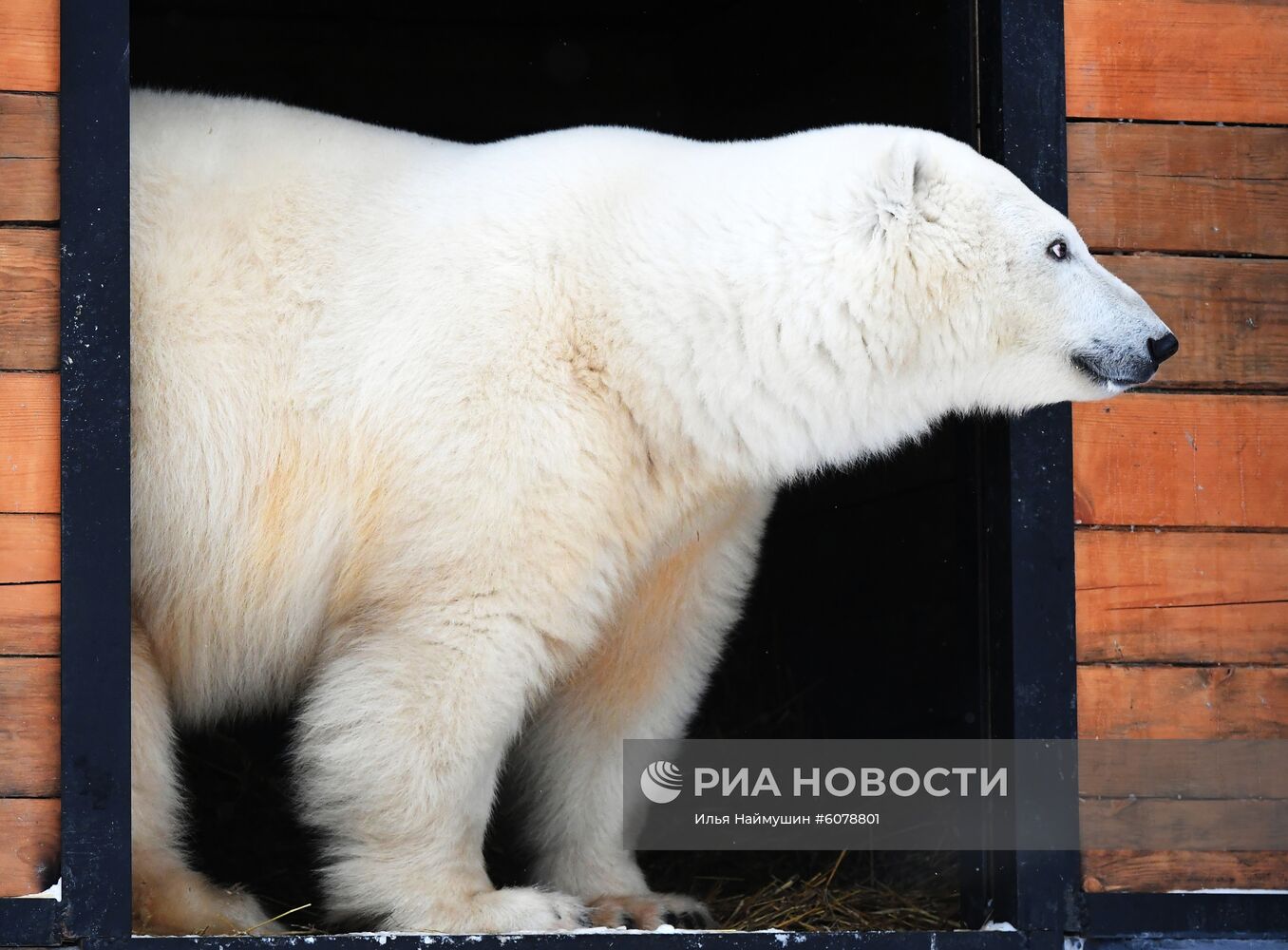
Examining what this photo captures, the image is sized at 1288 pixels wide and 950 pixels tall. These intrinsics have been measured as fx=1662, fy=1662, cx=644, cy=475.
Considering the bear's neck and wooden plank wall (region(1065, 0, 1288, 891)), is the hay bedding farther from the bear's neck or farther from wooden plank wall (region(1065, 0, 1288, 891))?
the bear's neck

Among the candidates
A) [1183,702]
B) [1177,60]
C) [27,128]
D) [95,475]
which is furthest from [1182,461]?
[27,128]

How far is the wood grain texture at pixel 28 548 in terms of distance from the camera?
2996 millimetres

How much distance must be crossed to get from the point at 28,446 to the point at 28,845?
2.35 feet

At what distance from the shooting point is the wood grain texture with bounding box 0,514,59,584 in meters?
3.00

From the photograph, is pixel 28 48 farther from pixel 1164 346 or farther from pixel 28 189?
pixel 1164 346

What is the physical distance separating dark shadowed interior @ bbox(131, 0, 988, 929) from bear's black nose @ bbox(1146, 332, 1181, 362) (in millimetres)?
426

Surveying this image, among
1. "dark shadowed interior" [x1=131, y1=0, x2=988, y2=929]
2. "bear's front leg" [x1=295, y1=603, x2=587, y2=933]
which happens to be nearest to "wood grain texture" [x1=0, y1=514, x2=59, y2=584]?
"bear's front leg" [x1=295, y1=603, x2=587, y2=933]

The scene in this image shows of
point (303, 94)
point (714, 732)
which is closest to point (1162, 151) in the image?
point (714, 732)

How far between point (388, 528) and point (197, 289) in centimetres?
66

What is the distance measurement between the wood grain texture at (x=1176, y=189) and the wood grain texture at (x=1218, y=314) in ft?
0.14

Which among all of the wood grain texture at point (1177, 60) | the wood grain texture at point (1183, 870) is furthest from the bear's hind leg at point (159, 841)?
the wood grain texture at point (1177, 60)

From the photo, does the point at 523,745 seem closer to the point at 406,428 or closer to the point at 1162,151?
the point at 406,428

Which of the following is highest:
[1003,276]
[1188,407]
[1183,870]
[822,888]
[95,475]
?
[1003,276]

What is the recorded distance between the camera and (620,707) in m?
3.95
